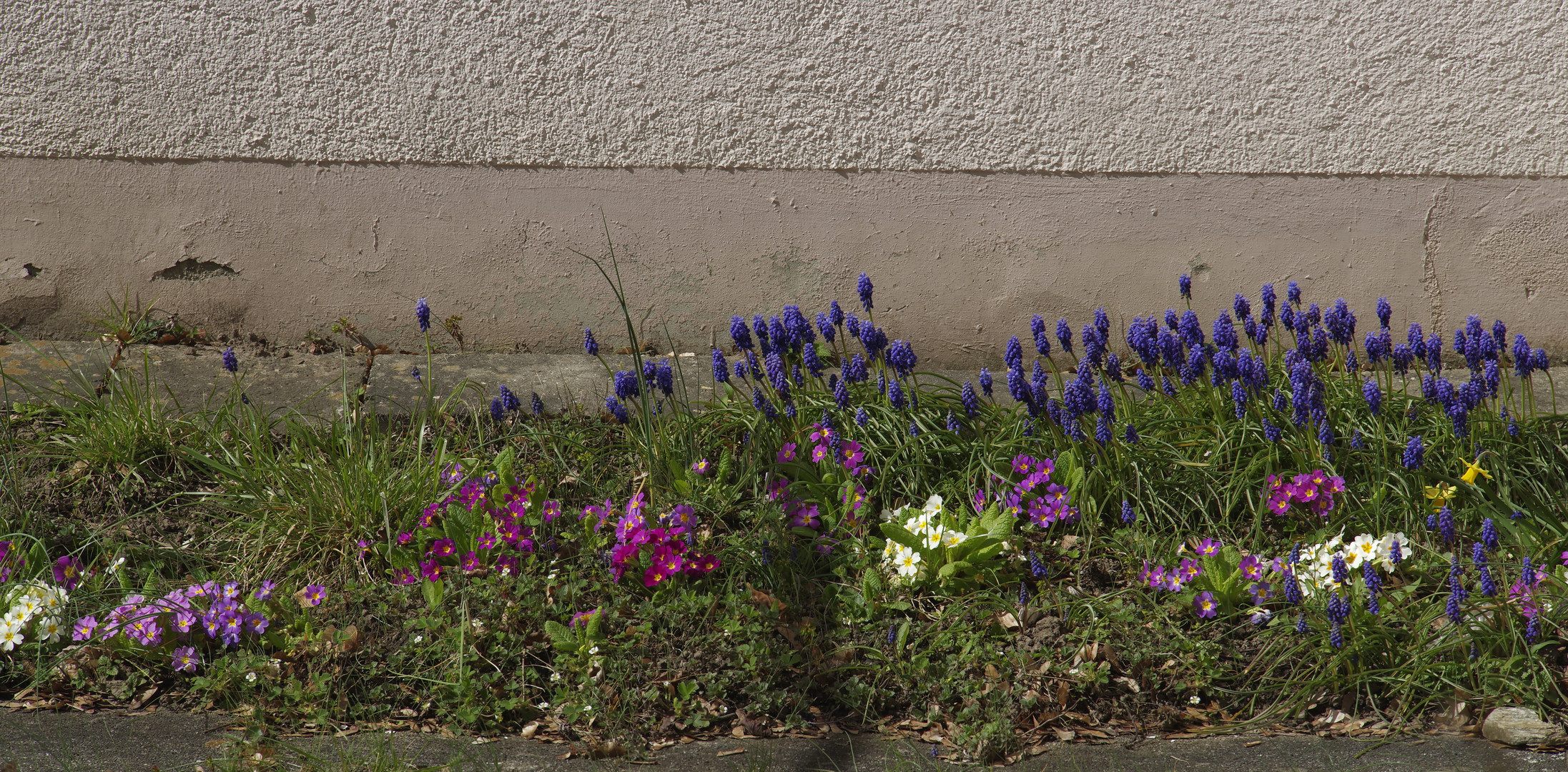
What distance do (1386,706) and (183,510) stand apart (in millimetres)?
3419

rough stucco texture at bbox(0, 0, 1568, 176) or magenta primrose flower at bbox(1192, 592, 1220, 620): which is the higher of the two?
rough stucco texture at bbox(0, 0, 1568, 176)

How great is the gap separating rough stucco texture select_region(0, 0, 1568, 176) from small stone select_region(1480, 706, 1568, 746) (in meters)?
2.67

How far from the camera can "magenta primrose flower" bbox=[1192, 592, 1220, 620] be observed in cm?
257

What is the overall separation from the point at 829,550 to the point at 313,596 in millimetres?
1419

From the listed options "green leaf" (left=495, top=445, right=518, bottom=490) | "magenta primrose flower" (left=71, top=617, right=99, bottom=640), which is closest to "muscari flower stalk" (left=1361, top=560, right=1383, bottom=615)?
"green leaf" (left=495, top=445, right=518, bottom=490)

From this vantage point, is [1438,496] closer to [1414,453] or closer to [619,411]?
[1414,453]

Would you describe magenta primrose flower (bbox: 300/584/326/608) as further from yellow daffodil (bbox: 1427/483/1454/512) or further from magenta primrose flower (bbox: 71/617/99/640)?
yellow daffodil (bbox: 1427/483/1454/512)

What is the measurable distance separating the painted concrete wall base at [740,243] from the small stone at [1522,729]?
2.47 meters

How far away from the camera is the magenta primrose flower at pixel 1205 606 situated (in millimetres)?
2566

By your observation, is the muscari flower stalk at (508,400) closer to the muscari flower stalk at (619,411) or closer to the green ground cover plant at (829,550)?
the green ground cover plant at (829,550)

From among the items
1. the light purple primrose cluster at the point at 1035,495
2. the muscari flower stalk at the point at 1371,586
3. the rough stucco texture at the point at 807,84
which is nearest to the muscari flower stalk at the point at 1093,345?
the light purple primrose cluster at the point at 1035,495

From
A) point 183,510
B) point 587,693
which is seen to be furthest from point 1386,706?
point 183,510

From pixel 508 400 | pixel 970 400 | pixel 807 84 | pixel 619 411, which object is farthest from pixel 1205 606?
pixel 807 84

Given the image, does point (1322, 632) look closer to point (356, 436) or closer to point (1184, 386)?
point (1184, 386)
